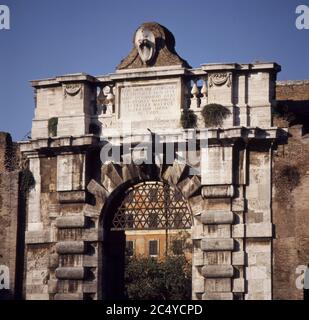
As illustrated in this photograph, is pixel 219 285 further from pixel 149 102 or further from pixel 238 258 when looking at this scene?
pixel 149 102

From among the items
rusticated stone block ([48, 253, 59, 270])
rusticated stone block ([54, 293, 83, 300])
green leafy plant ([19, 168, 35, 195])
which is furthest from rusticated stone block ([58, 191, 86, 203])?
rusticated stone block ([54, 293, 83, 300])

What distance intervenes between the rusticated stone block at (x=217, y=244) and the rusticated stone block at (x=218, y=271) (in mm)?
381

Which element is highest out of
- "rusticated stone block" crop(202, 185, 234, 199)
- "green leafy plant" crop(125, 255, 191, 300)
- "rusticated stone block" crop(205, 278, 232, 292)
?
"rusticated stone block" crop(202, 185, 234, 199)

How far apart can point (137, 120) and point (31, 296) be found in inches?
183

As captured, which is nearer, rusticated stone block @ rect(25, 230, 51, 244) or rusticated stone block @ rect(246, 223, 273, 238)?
rusticated stone block @ rect(246, 223, 273, 238)

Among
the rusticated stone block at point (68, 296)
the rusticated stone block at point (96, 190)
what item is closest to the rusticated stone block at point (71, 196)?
the rusticated stone block at point (96, 190)

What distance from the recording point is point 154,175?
27938 millimetres

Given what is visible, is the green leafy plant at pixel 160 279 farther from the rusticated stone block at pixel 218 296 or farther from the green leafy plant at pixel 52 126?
the rusticated stone block at pixel 218 296

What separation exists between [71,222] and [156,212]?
1963 mm

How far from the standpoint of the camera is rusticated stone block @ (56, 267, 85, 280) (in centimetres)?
2770

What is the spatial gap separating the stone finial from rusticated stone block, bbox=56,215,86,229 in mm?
3542

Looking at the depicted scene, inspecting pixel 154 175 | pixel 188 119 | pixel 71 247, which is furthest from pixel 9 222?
pixel 188 119

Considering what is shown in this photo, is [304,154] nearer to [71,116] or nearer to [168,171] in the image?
[168,171]

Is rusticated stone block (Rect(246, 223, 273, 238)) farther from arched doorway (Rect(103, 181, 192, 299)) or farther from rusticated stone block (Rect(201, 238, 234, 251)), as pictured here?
arched doorway (Rect(103, 181, 192, 299))
